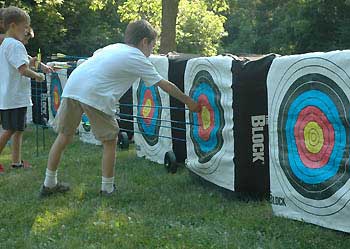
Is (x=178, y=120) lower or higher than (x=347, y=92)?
lower

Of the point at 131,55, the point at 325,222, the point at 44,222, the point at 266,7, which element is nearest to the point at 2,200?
the point at 44,222

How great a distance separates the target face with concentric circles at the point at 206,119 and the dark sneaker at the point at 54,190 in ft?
4.12

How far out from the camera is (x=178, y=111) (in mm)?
6305

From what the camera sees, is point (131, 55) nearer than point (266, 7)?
Yes

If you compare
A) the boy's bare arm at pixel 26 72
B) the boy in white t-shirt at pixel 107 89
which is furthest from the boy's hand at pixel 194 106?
the boy's bare arm at pixel 26 72

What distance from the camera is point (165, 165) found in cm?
624

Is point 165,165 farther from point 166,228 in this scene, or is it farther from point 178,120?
point 166,228

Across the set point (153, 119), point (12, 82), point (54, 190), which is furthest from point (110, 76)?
point (12, 82)

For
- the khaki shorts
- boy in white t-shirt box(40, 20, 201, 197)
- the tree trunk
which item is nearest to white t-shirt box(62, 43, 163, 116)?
boy in white t-shirt box(40, 20, 201, 197)

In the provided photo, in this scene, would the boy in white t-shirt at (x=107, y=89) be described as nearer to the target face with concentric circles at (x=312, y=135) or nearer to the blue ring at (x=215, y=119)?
the blue ring at (x=215, y=119)

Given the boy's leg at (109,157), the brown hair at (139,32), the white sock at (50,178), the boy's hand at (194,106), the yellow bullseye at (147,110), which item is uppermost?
the brown hair at (139,32)

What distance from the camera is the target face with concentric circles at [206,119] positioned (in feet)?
16.9

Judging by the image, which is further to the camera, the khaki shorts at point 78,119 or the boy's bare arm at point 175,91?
the khaki shorts at point 78,119

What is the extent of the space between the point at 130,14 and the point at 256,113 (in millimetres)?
15125
